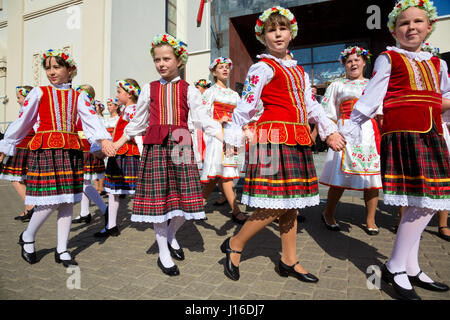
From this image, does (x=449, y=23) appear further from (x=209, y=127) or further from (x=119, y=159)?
(x=119, y=159)

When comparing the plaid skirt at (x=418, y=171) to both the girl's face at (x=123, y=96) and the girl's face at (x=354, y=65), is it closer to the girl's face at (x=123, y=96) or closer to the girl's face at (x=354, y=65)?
the girl's face at (x=354, y=65)

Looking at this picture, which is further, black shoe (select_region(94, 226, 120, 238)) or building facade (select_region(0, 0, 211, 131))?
building facade (select_region(0, 0, 211, 131))

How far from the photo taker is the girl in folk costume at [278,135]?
2020 mm

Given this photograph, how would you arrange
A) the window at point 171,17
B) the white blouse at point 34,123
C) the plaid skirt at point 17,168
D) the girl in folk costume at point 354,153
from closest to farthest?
1. the white blouse at point 34,123
2. the girl in folk costume at point 354,153
3. the plaid skirt at point 17,168
4. the window at point 171,17

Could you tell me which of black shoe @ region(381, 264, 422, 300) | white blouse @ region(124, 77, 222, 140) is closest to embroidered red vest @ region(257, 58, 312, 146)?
white blouse @ region(124, 77, 222, 140)

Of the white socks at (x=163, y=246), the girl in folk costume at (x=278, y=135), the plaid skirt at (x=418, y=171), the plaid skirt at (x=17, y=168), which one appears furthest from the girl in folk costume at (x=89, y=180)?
the plaid skirt at (x=418, y=171)

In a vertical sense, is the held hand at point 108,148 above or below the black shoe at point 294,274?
above

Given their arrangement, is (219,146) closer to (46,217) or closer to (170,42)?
(170,42)

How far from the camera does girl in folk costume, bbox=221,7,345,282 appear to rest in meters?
2.02

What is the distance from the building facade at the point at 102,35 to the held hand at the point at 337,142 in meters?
10.5

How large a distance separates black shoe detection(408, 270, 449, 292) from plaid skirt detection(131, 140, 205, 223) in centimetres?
182

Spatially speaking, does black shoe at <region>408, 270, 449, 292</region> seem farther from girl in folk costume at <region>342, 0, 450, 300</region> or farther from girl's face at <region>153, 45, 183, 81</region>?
girl's face at <region>153, 45, 183, 81</region>

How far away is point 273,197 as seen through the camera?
200 centimetres
